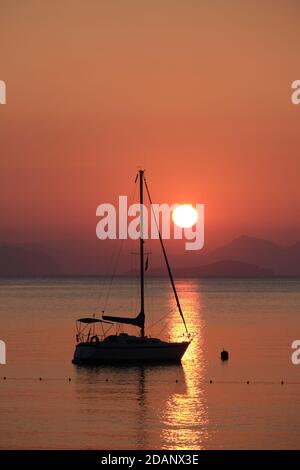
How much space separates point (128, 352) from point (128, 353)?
82 mm

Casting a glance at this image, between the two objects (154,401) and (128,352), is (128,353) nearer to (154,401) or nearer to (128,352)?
(128,352)

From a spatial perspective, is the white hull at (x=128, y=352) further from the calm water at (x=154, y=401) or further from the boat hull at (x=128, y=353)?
the calm water at (x=154, y=401)

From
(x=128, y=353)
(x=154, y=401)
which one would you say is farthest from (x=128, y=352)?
(x=154, y=401)

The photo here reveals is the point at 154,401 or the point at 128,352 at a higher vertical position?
the point at 128,352

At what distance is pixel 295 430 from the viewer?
5297 centimetres

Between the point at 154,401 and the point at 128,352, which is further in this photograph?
the point at 128,352

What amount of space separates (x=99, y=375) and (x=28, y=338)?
40572 mm

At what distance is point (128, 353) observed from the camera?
253ft

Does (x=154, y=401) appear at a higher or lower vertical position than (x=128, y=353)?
lower

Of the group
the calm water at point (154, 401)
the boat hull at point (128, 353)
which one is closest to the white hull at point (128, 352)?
the boat hull at point (128, 353)

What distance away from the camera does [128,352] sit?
77.2m

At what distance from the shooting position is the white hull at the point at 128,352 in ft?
253

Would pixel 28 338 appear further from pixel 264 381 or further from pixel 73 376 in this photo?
pixel 264 381
